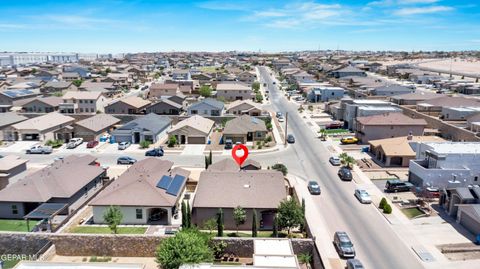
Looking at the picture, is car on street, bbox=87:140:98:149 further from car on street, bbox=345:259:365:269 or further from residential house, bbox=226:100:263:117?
car on street, bbox=345:259:365:269

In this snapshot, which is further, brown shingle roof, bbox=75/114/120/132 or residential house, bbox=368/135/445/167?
brown shingle roof, bbox=75/114/120/132

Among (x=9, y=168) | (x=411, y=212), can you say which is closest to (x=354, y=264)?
(x=411, y=212)

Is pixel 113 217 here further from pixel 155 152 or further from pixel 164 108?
pixel 164 108

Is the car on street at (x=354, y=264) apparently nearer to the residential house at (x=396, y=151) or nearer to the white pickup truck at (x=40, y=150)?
the residential house at (x=396, y=151)

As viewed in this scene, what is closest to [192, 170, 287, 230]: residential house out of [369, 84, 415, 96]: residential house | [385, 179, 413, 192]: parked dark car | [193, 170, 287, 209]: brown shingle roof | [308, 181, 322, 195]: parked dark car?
[193, 170, 287, 209]: brown shingle roof

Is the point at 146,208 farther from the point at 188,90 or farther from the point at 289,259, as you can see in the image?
the point at 188,90

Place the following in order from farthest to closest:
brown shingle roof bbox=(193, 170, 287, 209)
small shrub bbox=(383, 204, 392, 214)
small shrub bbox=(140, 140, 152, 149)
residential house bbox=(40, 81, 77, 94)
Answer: residential house bbox=(40, 81, 77, 94)
small shrub bbox=(140, 140, 152, 149)
small shrub bbox=(383, 204, 392, 214)
brown shingle roof bbox=(193, 170, 287, 209)
